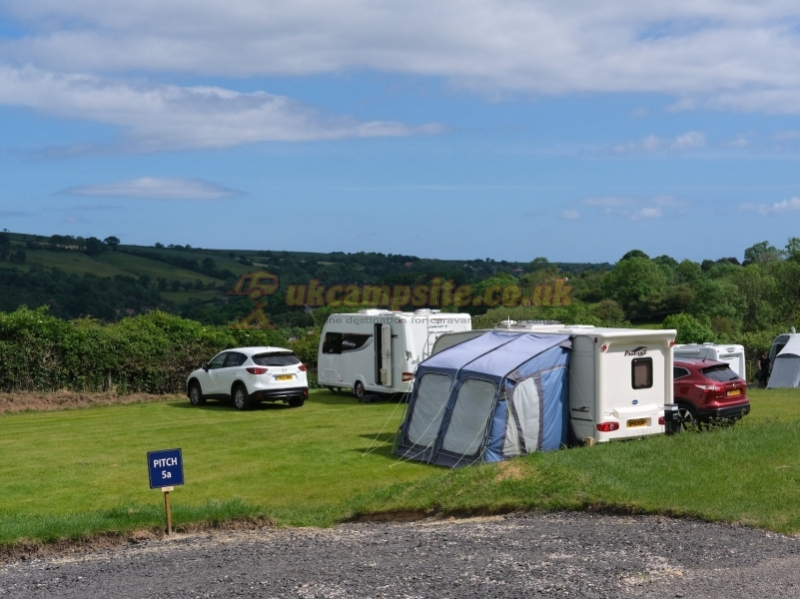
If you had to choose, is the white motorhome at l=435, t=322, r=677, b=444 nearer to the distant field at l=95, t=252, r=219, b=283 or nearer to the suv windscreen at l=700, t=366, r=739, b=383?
the suv windscreen at l=700, t=366, r=739, b=383

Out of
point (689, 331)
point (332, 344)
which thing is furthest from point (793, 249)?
point (332, 344)

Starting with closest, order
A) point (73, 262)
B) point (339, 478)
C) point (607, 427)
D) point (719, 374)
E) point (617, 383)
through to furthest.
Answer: point (339, 478)
point (607, 427)
point (617, 383)
point (719, 374)
point (73, 262)

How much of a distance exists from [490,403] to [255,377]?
9.37m

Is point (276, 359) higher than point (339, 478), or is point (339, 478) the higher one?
point (276, 359)

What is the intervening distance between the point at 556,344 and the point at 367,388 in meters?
10.0

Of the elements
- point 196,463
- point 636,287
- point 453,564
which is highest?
point 636,287

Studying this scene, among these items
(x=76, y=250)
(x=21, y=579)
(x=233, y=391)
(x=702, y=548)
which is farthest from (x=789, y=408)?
(x=76, y=250)

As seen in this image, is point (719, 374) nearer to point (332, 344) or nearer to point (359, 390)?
point (359, 390)

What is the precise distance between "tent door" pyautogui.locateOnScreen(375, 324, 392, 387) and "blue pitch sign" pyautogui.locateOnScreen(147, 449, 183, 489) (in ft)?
45.7

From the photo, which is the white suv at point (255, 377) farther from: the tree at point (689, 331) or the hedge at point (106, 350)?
the tree at point (689, 331)

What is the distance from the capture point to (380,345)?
2422 cm

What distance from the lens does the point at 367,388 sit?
24703 millimetres

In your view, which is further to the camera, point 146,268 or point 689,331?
point 146,268

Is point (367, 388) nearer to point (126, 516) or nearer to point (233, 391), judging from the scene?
point (233, 391)
